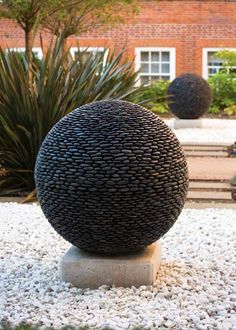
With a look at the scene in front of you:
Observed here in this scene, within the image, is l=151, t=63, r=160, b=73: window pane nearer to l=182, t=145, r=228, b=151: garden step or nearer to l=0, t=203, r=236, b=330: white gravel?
l=182, t=145, r=228, b=151: garden step

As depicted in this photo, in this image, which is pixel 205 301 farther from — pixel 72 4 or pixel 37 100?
pixel 72 4

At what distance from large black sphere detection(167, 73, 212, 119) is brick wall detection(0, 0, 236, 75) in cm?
705

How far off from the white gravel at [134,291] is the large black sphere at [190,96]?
11176 mm

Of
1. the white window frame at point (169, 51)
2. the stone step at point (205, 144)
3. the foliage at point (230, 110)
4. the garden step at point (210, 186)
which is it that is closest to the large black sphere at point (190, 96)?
the foliage at point (230, 110)

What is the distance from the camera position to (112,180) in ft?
14.5

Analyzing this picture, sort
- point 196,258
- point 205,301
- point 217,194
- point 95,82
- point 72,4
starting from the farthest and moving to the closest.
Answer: point 72,4
point 95,82
point 217,194
point 196,258
point 205,301

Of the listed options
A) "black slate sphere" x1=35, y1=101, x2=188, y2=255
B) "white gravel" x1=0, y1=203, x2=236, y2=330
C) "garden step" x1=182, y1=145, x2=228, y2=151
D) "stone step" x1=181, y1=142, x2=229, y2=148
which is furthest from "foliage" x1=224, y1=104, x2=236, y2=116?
"black slate sphere" x1=35, y1=101, x2=188, y2=255

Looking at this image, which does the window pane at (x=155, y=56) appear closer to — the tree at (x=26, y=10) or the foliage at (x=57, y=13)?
the foliage at (x=57, y=13)

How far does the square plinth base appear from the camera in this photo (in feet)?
15.4

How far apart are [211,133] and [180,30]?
9338mm

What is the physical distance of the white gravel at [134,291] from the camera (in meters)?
4.13

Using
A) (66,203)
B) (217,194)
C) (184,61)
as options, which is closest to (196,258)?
(66,203)

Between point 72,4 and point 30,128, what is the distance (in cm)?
702

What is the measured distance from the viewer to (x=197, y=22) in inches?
963
